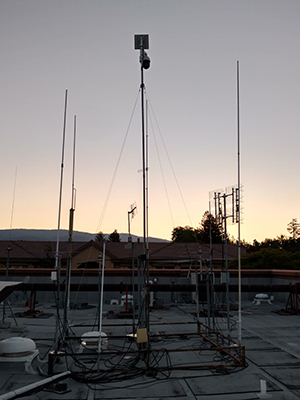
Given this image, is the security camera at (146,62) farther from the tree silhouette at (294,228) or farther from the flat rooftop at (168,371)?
the tree silhouette at (294,228)

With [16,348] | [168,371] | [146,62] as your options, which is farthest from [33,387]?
[146,62]

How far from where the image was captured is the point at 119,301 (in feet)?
64.7

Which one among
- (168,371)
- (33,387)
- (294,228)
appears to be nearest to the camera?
(33,387)

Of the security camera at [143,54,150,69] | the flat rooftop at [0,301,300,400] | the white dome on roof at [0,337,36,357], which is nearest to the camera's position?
the flat rooftop at [0,301,300,400]

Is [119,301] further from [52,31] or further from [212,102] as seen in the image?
[52,31]

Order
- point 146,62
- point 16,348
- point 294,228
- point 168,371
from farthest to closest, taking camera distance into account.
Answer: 1. point 294,228
2. point 146,62
3. point 16,348
4. point 168,371

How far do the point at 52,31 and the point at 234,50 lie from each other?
782 centimetres

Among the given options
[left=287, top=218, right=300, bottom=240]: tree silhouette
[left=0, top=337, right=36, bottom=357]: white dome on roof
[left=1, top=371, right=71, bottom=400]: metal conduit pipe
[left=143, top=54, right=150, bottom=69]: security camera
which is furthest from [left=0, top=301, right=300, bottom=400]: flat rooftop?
[left=287, top=218, right=300, bottom=240]: tree silhouette

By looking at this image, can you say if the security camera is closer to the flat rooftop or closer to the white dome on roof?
the flat rooftop

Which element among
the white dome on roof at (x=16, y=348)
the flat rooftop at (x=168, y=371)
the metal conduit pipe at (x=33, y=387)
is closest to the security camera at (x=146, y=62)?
the flat rooftop at (x=168, y=371)

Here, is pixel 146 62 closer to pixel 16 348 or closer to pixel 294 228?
pixel 16 348

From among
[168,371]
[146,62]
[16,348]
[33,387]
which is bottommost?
[168,371]

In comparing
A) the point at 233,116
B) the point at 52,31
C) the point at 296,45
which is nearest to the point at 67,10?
the point at 52,31

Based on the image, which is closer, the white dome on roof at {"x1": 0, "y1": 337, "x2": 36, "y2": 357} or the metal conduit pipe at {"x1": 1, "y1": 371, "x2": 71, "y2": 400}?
the metal conduit pipe at {"x1": 1, "y1": 371, "x2": 71, "y2": 400}
